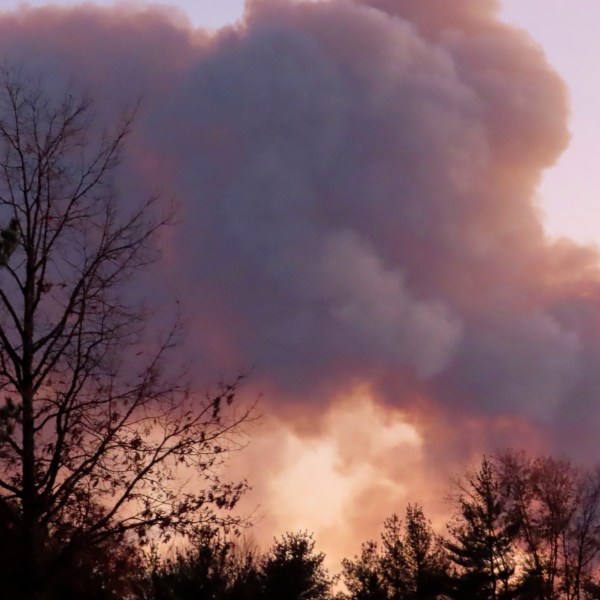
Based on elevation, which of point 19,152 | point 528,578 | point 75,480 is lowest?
point 75,480

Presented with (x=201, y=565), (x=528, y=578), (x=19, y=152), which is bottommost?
(x=19, y=152)

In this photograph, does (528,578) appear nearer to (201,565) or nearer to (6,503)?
(201,565)

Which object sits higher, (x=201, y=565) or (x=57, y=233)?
(x=201, y=565)

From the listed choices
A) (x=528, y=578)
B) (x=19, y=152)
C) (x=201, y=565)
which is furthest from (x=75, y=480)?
(x=528, y=578)

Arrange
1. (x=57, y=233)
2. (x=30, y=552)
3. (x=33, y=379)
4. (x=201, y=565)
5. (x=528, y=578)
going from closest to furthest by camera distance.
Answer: (x=30, y=552), (x=33, y=379), (x=57, y=233), (x=201, y=565), (x=528, y=578)

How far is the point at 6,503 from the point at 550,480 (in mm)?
54506

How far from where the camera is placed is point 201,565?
49.0m

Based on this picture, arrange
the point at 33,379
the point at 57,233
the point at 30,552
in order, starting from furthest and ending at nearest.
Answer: the point at 57,233 < the point at 33,379 < the point at 30,552

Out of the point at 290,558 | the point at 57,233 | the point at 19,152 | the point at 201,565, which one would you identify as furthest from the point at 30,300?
the point at 290,558

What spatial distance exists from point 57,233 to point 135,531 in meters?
5.05

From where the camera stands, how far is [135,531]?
49.1ft

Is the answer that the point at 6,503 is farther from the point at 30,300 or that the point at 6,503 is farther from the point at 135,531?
the point at 30,300

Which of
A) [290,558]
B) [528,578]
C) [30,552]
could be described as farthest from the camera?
[528,578]

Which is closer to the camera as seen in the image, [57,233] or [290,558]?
[57,233]
